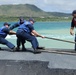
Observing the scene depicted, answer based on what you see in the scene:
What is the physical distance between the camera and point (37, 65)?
1059 cm

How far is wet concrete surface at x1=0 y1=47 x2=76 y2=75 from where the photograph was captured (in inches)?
400

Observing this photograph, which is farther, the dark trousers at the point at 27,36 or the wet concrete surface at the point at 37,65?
the dark trousers at the point at 27,36

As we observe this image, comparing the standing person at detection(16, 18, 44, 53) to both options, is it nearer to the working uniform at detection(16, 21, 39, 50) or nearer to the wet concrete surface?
the working uniform at detection(16, 21, 39, 50)

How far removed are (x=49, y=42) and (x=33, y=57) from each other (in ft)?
69.7

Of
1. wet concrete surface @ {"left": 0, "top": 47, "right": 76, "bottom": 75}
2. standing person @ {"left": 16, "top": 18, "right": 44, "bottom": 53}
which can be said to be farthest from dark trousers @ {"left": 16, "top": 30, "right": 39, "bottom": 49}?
wet concrete surface @ {"left": 0, "top": 47, "right": 76, "bottom": 75}

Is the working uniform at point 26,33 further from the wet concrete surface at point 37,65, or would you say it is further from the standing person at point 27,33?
the wet concrete surface at point 37,65

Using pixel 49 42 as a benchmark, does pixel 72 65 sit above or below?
above

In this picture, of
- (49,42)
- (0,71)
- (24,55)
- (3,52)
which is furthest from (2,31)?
(49,42)

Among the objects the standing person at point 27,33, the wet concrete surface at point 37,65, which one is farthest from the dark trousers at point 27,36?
the wet concrete surface at point 37,65

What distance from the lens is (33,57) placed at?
452 inches

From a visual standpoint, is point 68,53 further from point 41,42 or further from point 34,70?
point 41,42

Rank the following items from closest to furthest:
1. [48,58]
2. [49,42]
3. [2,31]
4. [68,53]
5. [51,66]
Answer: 1. [51,66]
2. [48,58]
3. [68,53]
4. [2,31]
5. [49,42]

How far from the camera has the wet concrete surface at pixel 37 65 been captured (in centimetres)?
1016

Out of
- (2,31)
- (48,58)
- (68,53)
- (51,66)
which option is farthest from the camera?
(2,31)
